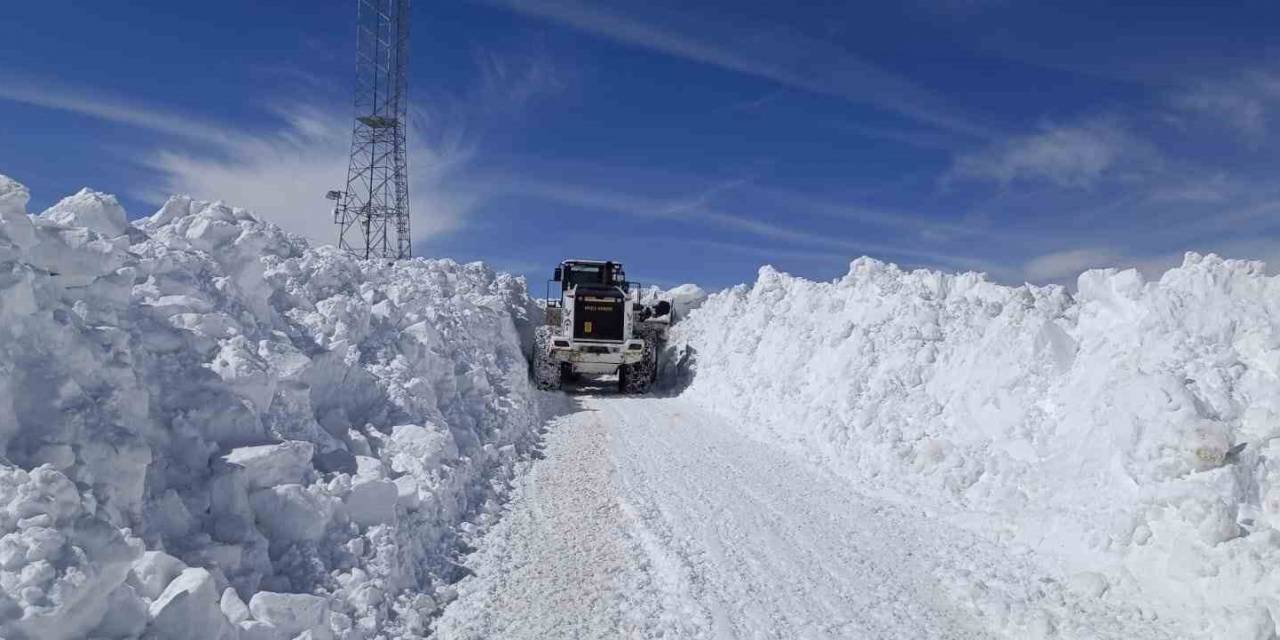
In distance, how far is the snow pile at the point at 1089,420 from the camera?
21.6ft

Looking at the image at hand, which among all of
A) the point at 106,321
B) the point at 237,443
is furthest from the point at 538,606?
the point at 106,321

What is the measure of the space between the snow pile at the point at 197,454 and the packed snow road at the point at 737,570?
2.24 feet

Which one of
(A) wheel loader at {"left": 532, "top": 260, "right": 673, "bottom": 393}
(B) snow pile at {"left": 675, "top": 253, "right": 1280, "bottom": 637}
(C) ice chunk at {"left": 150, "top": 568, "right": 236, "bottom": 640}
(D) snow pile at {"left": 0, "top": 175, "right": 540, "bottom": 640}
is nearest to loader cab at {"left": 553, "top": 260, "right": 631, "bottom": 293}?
(A) wheel loader at {"left": 532, "top": 260, "right": 673, "bottom": 393}

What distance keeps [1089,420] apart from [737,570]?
414 centimetres

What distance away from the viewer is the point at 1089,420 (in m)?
8.44

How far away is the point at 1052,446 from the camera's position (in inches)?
342

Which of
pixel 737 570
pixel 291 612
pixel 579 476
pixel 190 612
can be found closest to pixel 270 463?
pixel 291 612

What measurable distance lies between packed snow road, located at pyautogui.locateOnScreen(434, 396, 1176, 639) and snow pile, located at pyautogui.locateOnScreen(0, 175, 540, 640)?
0.68 metres

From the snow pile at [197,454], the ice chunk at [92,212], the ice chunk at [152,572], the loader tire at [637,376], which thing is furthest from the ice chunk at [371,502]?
the loader tire at [637,376]

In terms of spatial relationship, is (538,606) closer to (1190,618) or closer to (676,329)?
(1190,618)

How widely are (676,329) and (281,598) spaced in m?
18.5

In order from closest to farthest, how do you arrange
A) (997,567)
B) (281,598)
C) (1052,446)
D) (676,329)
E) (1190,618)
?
(281,598)
(1190,618)
(997,567)
(1052,446)
(676,329)

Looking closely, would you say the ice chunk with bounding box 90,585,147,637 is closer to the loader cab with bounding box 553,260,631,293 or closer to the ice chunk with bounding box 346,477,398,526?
the ice chunk with bounding box 346,477,398,526

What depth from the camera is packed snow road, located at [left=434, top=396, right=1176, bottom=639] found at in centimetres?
609
